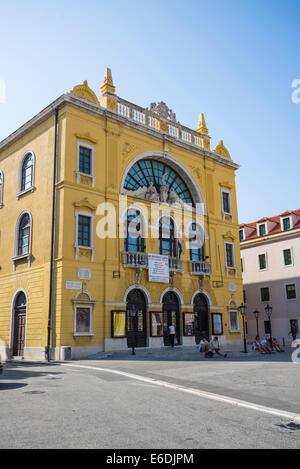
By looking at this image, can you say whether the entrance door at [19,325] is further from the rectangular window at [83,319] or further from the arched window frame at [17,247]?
the rectangular window at [83,319]

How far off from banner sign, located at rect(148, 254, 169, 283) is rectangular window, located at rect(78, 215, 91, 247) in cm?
432

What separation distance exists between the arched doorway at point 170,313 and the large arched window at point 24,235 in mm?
9612

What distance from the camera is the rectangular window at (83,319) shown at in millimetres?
23547

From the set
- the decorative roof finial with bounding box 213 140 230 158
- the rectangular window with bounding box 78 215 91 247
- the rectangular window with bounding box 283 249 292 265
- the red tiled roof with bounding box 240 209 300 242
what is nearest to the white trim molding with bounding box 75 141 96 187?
the rectangular window with bounding box 78 215 91 247

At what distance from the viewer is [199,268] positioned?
100 feet

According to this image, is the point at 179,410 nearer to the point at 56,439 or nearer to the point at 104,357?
the point at 56,439

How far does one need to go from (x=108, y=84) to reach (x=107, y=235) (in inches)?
412

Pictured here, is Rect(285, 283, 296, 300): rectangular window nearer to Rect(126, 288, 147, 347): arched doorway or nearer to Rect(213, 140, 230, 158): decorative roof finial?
Rect(213, 140, 230, 158): decorative roof finial

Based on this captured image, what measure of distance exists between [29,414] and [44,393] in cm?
276

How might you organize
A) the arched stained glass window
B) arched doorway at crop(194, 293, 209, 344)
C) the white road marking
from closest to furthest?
the white road marking
the arched stained glass window
arched doorway at crop(194, 293, 209, 344)

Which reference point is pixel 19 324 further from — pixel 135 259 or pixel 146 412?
pixel 146 412

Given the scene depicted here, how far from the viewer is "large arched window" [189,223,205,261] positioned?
31297 millimetres

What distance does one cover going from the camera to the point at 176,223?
100ft

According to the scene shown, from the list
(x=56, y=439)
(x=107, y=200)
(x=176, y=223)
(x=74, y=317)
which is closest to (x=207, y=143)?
(x=176, y=223)
